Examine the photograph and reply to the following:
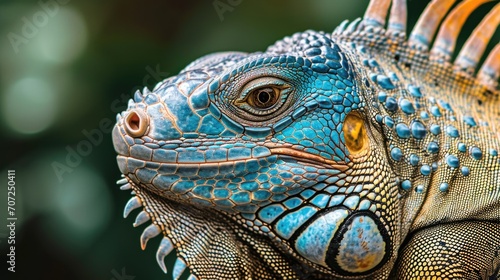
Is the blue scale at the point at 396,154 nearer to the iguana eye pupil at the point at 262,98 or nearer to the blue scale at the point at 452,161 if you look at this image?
the blue scale at the point at 452,161

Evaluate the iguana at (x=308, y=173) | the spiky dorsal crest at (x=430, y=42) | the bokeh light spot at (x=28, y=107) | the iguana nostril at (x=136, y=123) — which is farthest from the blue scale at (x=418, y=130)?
the bokeh light spot at (x=28, y=107)

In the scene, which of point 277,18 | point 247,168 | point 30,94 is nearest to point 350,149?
point 247,168

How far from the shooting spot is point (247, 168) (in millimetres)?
1997

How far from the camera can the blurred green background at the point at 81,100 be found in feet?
16.7

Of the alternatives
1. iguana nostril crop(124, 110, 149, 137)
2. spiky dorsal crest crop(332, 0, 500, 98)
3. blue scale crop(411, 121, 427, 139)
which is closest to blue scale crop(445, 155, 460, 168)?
blue scale crop(411, 121, 427, 139)

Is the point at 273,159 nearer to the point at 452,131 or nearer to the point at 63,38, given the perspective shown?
the point at 452,131

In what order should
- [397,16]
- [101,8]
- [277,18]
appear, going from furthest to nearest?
[101,8] → [277,18] → [397,16]

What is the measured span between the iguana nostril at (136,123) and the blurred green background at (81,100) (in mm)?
3144

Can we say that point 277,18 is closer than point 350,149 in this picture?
No

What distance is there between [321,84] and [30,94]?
405 centimetres

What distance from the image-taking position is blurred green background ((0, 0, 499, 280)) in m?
5.08

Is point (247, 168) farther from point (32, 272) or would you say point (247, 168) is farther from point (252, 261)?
point (32, 272)

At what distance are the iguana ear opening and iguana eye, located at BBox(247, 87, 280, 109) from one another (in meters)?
0.28

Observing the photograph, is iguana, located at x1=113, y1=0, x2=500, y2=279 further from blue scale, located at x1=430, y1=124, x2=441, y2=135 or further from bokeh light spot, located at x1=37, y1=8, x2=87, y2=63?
bokeh light spot, located at x1=37, y1=8, x2=87, y2=63
